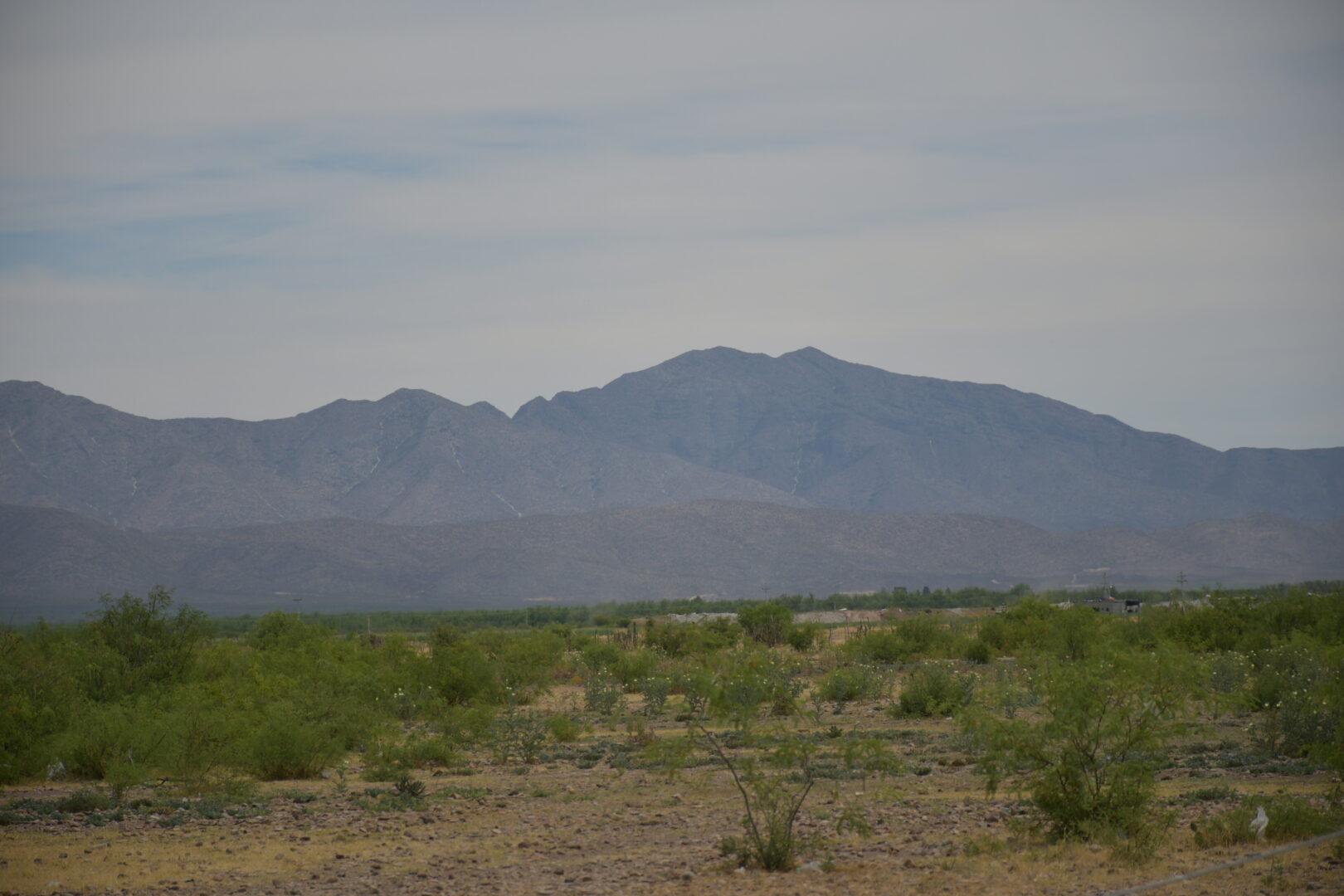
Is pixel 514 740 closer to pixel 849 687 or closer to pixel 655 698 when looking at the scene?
pixel 655 698

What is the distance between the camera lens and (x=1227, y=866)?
45.7ft

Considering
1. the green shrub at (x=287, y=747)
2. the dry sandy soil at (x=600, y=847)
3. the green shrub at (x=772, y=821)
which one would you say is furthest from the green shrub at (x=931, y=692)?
the green shrub at (x=772, y=821)

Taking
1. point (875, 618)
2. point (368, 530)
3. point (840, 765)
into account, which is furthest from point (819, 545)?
point (840, 765)

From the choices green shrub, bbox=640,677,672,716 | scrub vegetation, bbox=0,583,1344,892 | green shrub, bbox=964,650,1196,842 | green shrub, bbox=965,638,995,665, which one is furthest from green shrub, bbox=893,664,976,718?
green shrub, bbox=965,638,995,665

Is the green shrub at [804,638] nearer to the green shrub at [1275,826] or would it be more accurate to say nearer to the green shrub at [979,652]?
the green shrub at [979,652]

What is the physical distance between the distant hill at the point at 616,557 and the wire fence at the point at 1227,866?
123 m

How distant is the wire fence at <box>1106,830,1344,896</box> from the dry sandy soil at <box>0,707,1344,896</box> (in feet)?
0.33

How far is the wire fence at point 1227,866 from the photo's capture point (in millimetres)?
13203

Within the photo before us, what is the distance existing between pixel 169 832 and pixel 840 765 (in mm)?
10657

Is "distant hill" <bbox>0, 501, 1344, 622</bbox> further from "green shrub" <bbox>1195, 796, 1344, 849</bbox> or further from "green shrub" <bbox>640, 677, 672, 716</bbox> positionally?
"green shrub" <bbox>1195, 796, 1344, 849</bbox>

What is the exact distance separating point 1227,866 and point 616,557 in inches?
5470

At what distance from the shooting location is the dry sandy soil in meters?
14.4

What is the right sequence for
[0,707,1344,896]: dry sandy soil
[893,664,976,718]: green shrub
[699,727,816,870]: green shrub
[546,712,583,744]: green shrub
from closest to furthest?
[0,707,1344,896]: dry sandy soil → [699,727,816,870]: green shrub → [546,712,583,744]: green shrub → [893,664,976,718]: green shrub

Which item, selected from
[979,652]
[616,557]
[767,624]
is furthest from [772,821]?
[616,557]
